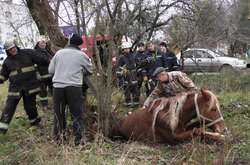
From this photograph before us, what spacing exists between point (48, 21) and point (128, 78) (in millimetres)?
1827

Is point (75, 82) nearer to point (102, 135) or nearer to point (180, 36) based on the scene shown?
point (102, 135)

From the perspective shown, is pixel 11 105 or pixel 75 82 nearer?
pixel 75 82

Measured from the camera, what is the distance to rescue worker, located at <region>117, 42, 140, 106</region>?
25.0 feet

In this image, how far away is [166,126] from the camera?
605cm

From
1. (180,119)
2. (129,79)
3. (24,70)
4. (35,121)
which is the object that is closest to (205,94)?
(180,119)

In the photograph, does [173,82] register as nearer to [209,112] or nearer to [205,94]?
[205,94]

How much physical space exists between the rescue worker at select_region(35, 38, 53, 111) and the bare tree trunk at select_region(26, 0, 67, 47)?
1.34 feet

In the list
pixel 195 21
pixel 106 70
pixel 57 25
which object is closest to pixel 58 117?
pixel 106 70

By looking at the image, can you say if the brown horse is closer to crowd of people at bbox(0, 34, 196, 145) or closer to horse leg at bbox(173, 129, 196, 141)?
horse leg at bbox(173, 129, 196, 141)

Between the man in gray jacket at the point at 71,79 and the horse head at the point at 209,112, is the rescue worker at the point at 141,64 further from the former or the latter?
the horse head at the point at 209,112

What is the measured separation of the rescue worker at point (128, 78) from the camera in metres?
7.62

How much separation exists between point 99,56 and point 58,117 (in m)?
1.17

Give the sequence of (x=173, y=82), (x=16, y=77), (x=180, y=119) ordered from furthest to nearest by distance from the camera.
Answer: (x=16, y=77) → (x=173, y=82) → (x=180, y=119)

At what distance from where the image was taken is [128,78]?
26.7 feet
